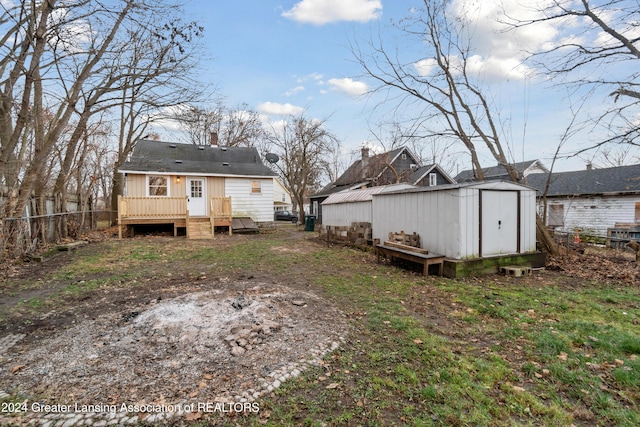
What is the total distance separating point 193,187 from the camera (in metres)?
15.1

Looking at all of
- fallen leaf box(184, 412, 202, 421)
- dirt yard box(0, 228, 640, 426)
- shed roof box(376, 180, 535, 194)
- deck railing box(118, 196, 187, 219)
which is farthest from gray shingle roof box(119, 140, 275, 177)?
fallen leaf box(184, 412, 202, 421)

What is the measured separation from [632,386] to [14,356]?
587 centimetres

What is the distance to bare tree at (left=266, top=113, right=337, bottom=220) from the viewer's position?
67.9 feet

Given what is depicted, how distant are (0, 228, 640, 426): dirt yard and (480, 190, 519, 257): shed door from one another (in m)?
2.77

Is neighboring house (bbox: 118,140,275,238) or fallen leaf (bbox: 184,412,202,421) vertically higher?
neighboring house (bbox: 118,140,275,238)

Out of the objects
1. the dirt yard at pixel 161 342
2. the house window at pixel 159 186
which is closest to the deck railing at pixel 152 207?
the house window at pixel 159 186

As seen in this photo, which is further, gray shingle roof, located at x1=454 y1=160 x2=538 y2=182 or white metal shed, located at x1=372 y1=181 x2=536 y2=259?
gray shingle roof, located at x1=454 y1=160 x2=538 y2=182

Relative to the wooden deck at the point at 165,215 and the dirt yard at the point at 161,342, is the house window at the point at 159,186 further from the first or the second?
the dirt yard at the point at 161,342

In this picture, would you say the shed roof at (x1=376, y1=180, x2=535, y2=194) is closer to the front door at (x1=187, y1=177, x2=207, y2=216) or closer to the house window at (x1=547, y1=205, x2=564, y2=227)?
the front door at (x1=187, y1=177, x2=207, y2=216)

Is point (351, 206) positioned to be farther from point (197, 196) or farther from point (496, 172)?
point (496, 172)

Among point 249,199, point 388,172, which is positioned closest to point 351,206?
point 249,199

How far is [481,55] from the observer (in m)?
9.67

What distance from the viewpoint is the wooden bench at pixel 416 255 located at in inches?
266

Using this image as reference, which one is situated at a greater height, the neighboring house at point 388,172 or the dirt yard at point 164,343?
the neighboring house at point 388,172
